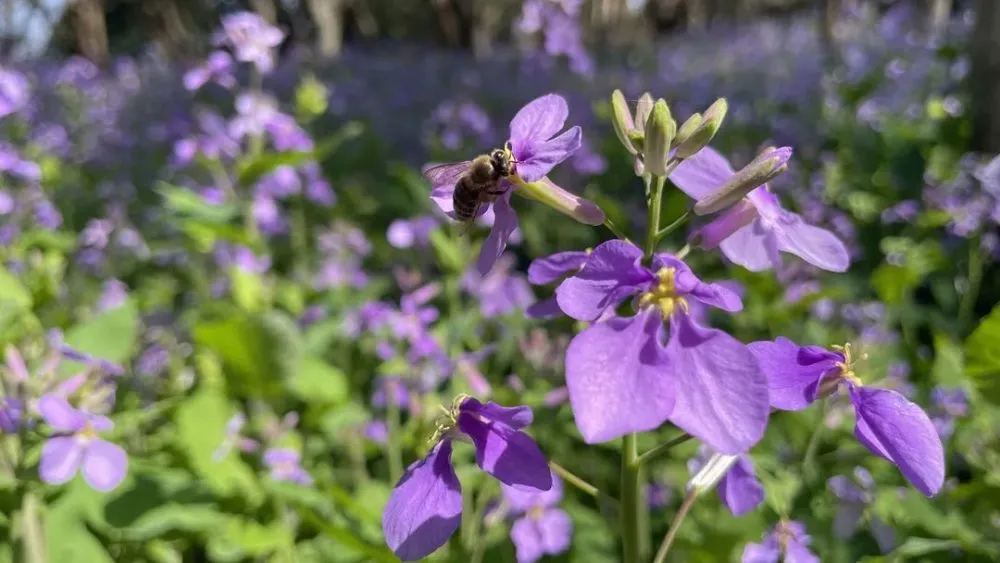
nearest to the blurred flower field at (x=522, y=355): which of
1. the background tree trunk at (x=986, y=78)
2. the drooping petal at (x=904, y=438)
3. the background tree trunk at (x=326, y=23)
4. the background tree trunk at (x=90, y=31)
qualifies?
the drooping petal at (x=904, y=438)

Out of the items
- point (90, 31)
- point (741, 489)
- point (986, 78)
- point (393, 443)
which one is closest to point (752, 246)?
point (741, 489)

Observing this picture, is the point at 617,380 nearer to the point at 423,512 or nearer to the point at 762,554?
the point at 423,512

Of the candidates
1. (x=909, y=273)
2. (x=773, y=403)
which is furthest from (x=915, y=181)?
(x=773, y=403)

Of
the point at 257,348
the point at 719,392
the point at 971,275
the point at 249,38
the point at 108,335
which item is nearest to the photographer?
the point at 719,392

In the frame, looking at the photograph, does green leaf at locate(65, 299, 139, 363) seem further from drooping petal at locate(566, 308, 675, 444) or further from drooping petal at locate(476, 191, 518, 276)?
drooping petal at locate(566, 308, 675, 444)

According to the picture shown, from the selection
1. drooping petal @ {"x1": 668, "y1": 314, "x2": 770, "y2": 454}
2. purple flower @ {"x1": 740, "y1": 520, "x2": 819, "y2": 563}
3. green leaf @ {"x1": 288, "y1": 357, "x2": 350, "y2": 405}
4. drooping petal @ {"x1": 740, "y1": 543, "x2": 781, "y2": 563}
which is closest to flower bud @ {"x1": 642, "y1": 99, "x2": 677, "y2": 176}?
drooping petal @ {"x1": 668, "y1": 314, "x2": 770, "y2": 454}

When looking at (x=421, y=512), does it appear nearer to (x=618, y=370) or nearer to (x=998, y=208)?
(x=618, y=370)

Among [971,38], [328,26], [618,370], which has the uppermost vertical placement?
[618,370]
